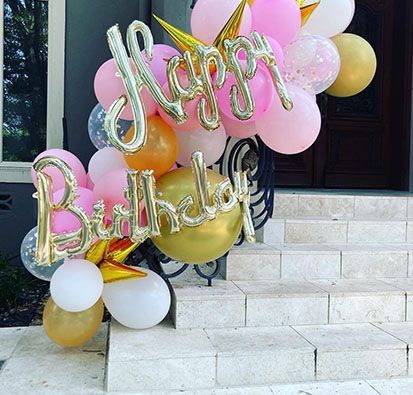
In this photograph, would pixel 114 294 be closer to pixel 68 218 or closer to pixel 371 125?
pixel 68 218

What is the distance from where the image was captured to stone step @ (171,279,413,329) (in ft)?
6.83

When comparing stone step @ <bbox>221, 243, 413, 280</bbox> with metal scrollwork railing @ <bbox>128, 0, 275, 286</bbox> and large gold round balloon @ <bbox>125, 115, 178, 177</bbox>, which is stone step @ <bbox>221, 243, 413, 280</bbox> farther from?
large gold round balloon @ <bbox>125, 115, 178, 177</bbox>

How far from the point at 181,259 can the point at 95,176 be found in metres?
0.51

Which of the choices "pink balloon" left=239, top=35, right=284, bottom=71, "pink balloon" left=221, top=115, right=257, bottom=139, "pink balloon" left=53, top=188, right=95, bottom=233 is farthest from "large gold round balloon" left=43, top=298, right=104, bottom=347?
"pink balloon" left=239, top=35, right=284, bottom=71

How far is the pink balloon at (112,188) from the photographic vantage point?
1769 millimetres

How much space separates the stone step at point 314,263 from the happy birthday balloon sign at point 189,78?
940 millimetres

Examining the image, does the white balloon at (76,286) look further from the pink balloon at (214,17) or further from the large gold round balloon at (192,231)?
the pink balloon at (214,17)

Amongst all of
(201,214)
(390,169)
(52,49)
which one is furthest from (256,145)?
(390,169)

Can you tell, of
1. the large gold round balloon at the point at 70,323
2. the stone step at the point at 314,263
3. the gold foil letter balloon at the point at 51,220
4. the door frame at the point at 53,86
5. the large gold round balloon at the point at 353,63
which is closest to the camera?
the gold foil letter balloon at the point at 51,220

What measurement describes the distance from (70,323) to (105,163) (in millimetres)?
717

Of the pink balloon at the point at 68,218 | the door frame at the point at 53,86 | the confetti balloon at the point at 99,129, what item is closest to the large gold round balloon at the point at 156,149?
the pink balloon at the point at 68,218

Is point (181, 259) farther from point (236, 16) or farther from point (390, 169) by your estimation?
point (390, 169)

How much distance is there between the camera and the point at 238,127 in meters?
1.95

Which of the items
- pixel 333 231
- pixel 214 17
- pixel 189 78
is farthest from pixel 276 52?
pixel 333 231
